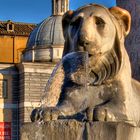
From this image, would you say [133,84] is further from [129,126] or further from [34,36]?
[34,36]

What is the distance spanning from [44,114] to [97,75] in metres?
0.41

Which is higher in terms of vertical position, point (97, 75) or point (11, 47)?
point (11, 47)

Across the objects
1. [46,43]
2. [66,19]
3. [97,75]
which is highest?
[46,43]

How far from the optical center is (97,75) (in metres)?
4.27

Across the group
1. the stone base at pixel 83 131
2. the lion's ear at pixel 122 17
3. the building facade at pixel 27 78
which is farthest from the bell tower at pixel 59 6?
the stone base at pixel 83 131

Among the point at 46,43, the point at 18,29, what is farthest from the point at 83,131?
the point at 18,29

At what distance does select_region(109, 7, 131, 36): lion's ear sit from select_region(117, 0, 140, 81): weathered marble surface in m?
0.89

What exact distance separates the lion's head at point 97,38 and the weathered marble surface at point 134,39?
3.19ft

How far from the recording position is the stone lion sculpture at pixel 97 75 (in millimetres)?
4207

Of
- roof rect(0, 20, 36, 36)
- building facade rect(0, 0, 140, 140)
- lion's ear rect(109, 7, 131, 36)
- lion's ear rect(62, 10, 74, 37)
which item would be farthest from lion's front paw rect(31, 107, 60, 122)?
roof rect(0, 20, 36, 36)

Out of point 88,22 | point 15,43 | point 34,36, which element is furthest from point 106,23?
point 15,43

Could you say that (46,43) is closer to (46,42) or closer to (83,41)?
(46,42)

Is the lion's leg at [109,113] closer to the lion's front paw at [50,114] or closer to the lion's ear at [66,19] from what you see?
the lion's front paw at [50,114]

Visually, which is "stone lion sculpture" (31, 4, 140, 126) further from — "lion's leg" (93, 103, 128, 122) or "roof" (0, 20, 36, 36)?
"roof" (0, 20, 36, 36)
